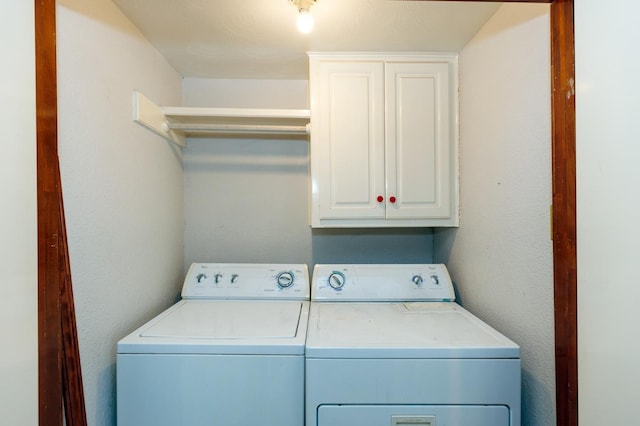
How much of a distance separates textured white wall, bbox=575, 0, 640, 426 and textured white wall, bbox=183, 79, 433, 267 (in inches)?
49.6

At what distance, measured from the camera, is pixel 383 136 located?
1.63 meters

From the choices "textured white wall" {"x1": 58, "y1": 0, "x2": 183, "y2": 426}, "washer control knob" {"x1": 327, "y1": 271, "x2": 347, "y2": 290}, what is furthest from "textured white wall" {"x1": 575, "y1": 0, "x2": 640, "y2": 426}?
"textured white wall" {"x1": 58, "y1": 0, "x2": 183, "y2": 426}

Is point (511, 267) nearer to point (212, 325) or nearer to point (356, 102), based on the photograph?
point (356, 102)

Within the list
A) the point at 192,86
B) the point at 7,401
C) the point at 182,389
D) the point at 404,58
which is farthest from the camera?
the point at 192,86

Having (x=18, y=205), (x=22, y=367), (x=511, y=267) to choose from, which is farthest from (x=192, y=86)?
(x=511, y=267)

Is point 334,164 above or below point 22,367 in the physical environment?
above

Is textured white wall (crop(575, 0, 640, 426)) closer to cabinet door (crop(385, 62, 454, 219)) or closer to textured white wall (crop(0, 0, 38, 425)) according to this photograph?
cabinet door (crop(385, 62, 454, 219))

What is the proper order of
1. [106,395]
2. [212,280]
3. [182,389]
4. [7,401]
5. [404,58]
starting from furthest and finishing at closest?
1. [212,280]
2. [404,58]
3. [106,395]
4. [182,389]
5. [7,401]

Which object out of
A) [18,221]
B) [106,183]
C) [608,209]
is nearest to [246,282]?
[106,183]

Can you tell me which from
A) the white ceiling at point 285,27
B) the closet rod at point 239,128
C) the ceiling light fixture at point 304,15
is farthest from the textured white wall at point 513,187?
the closet rod at point 239,128

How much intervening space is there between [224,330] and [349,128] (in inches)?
44.9

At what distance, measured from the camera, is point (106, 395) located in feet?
3.86

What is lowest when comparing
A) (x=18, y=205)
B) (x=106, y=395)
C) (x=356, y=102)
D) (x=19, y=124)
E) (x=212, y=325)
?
(x=106, y=395)

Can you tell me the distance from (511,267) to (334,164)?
93 centimetres
